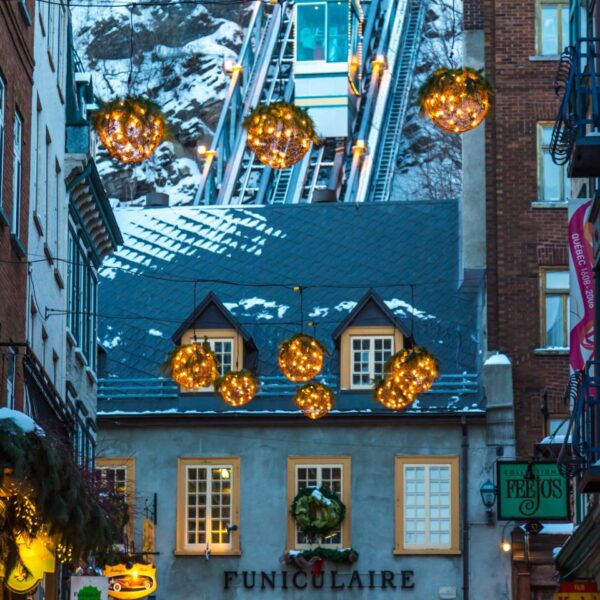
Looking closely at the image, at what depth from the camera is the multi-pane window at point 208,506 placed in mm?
43031

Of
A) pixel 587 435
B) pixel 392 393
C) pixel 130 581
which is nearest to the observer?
pixel 587 435

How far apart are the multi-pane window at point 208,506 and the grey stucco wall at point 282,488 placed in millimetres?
166

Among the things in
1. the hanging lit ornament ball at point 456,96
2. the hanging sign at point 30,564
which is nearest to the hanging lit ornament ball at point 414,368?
the hanging lit ornament ball at point 456,96

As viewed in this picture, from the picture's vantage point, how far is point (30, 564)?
20844 millimetres

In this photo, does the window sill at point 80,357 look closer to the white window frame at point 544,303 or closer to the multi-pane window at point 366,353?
the multi-pane window at point 366,353

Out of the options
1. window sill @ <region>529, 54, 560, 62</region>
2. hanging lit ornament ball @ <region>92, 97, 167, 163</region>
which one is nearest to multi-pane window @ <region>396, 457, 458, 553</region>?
window sill @ <region>529, 54, 560, 62</region>

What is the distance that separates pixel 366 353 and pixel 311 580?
4.77 meters

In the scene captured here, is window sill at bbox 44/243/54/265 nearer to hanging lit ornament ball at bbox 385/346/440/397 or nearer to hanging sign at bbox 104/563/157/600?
hanging lit ornament ball at bbox 385/346/440/397

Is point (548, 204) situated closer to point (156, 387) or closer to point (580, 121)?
Result: point (156, 387)

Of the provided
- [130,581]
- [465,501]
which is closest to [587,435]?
[130,581]

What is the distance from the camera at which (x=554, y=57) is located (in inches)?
1706

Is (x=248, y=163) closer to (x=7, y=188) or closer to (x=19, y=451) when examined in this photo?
(x=7, y=188)

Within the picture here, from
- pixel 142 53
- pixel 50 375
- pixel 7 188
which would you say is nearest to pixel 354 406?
pixel 50 375

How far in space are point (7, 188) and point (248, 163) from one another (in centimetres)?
4104
